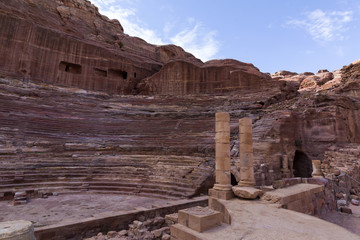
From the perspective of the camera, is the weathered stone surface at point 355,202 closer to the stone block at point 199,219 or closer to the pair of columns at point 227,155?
the pair of columns at point 227,155

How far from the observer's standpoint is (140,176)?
13.0 metres

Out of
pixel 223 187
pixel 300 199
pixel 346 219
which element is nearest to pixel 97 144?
pixel 223 187

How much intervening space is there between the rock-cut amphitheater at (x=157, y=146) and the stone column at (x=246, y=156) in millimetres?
47

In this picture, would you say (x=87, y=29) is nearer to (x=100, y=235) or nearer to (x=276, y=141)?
(x=276, y=141)

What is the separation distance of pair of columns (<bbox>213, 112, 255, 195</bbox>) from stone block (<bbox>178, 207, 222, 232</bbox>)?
3426 millimetres

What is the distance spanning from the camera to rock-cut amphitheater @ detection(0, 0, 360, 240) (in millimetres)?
6840

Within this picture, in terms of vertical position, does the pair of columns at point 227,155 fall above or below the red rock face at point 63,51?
below

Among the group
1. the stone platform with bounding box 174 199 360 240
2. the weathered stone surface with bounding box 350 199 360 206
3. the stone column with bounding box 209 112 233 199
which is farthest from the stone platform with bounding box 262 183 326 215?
the weathered stone surface with bounding box 350 199 360 206

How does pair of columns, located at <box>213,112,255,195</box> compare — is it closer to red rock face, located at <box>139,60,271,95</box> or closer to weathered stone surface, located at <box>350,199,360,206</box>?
weathered stone surface, located at <box>350,199,360,206</box>

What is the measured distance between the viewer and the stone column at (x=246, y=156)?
902cm

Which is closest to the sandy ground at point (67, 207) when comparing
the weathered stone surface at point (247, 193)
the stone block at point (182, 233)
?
the weathered stone surface at point (247, 193)

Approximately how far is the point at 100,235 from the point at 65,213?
246 centimetres

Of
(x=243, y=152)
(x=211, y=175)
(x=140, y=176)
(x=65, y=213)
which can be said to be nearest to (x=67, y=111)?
(x=140, y=176)

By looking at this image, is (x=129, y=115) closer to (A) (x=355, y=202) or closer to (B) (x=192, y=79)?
(B) (x=192, y=79)
